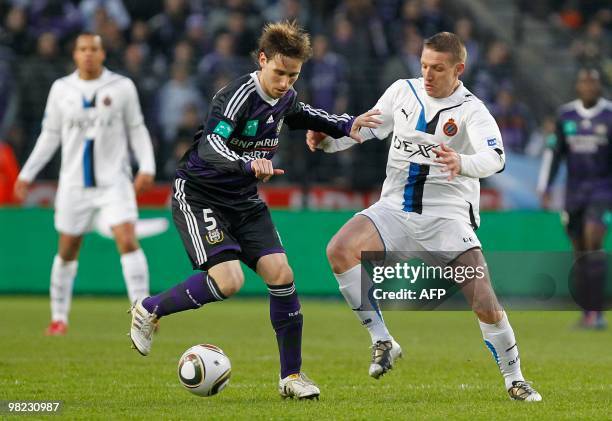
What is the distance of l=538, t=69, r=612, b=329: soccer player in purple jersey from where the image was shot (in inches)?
503

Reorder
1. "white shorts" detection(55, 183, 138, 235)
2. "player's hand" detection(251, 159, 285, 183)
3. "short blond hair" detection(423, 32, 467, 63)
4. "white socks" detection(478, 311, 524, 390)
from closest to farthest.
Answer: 1. "player's hand" detection(251, 159, 285, 183)
2. "white socks" detection(478, 311, 524, 390)
3. "short blond hair" detection(423, 32, 467, 63)
4. "white shorts" detection(55, 183, 138, 235)

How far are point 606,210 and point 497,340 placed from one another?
6251 millimetres

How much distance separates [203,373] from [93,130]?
466cm

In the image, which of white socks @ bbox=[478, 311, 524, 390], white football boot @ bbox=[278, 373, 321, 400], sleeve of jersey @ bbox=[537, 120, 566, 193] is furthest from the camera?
sleeve of jersey @ bbox=[537, 120, 566, 193]

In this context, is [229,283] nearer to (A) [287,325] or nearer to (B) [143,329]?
(A) [287,325]

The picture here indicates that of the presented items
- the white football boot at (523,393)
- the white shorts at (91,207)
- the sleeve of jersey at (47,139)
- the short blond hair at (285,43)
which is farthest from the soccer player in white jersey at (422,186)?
the sleeve of jersey at (47,139)

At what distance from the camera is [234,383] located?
305 inches

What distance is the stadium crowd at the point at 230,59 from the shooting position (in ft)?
54.0

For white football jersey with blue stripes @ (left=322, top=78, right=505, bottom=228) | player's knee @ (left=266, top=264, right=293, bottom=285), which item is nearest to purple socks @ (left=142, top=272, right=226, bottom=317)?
player's knee @ (left=266, top=264, right=293, bottom=285)

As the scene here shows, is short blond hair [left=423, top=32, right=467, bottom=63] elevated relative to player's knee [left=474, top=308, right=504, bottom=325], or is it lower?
elevated

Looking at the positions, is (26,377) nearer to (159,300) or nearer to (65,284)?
(159,300)

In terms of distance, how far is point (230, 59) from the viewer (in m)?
17.1

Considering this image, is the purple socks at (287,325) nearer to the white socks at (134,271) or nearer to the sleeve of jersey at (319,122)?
the sleeve of jersey at (319,122)

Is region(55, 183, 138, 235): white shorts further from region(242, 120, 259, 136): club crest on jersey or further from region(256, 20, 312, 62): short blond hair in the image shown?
region(256, 20, 312, 62): short blond hair
